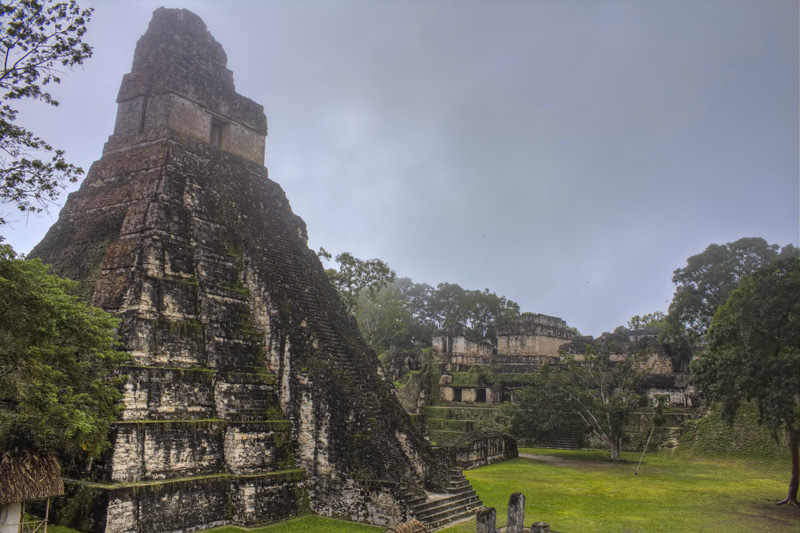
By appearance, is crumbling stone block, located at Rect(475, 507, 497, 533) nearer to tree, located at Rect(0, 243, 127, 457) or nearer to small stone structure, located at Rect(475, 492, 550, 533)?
small stone structure, located at Rect(475, 492, 550, 533)

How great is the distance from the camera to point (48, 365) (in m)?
7.39

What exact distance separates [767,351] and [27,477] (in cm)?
1232

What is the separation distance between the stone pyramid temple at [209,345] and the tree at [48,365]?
1.13 meters

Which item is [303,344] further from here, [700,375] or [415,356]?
[415,356]

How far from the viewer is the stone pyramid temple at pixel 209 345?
9.67 m

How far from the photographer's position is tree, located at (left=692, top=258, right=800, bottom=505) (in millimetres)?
10938

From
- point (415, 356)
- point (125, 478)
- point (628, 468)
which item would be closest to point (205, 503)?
point (125, 478)

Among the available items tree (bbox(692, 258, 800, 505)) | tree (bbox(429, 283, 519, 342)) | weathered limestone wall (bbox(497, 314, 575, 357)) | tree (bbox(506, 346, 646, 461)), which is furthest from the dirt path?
tree (bbox(429, 283, 519, 342))

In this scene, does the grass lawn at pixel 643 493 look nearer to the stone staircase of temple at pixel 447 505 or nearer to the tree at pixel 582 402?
the stone staircase of temple at pixel 447 505

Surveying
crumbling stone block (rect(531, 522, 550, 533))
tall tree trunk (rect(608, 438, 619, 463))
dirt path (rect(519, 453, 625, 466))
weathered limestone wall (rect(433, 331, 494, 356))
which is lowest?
dirt path (rect(519, 453, 625, 466))

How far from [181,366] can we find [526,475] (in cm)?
1041

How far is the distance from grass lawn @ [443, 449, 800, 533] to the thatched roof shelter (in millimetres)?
6099

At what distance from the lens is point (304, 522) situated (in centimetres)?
1034

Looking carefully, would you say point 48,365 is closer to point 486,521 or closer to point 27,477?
point 27,477
